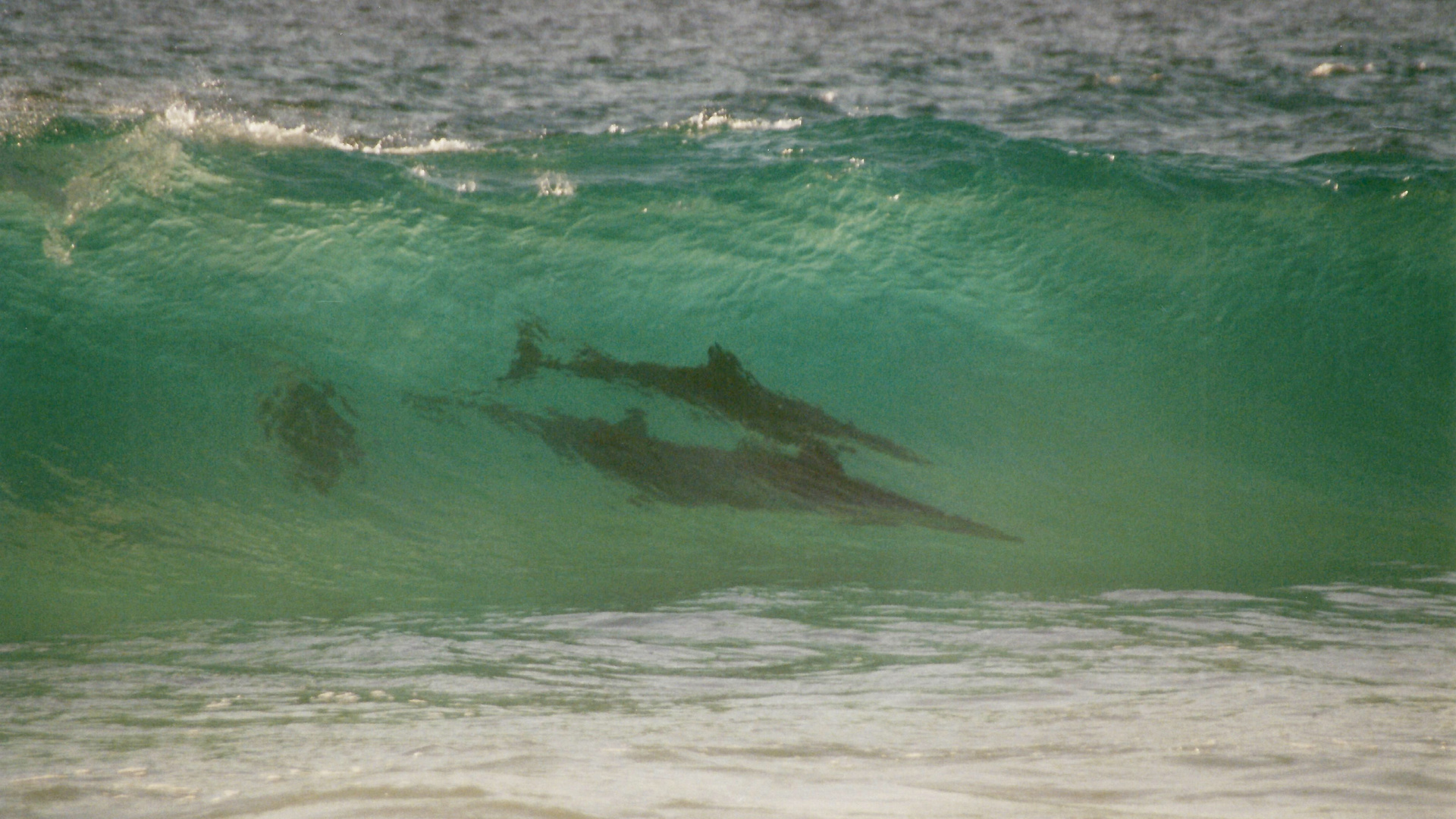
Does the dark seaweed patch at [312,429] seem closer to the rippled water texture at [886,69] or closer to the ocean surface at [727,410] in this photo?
the ocean surface at [727,410]

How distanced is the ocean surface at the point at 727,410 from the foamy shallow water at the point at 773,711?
11 mm

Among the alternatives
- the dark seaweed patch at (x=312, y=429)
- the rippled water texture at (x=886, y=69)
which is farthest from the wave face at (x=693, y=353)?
the rippled water texture at (x=886, y=69)

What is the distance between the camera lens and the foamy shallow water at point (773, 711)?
1.08 m

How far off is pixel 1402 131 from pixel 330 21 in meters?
4.82

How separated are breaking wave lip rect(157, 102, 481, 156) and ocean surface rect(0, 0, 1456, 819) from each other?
0.03 meters

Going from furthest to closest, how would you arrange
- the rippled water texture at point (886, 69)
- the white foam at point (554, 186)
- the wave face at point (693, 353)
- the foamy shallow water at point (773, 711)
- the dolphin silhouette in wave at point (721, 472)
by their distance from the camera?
the rippled water texture at point (886, 69) → the white foam at point (554, 186) → the dolphin silhouette in wave at point (721, 472) → the wave face at point (693, 353) → the foamy shallow water at point (773, 711)

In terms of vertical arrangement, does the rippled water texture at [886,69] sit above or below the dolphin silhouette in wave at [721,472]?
above

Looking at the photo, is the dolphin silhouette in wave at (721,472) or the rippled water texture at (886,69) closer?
the dolphin silhouette in wave at (721,472)

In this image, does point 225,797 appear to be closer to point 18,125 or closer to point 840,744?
point 840,744

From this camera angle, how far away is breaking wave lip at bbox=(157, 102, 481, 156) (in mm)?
4184

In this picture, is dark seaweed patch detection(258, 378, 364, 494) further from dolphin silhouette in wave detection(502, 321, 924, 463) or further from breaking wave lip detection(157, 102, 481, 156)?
breaking wave lip detection(157, 102, 481, 156)

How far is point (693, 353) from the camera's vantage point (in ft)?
11.5

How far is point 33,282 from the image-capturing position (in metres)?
3.48

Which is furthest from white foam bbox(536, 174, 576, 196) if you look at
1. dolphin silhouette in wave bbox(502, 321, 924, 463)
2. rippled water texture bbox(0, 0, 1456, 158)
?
dolphin silhouette in wave bbox(502, 321, 924, 463)
